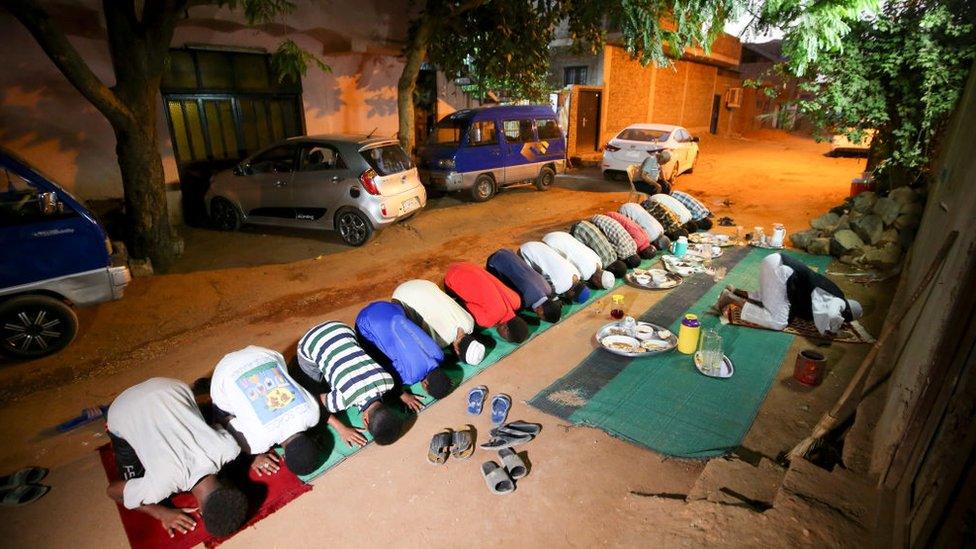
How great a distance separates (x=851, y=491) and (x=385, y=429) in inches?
109

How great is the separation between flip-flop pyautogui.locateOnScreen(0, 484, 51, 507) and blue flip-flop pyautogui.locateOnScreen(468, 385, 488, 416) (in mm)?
2922

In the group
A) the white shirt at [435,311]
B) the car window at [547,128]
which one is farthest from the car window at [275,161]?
the car window at [547,128]

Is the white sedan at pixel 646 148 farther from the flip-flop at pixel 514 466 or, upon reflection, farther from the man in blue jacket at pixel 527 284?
the flip-flop at pixel 514 466

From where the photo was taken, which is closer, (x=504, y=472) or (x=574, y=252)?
(x=504, y=472)

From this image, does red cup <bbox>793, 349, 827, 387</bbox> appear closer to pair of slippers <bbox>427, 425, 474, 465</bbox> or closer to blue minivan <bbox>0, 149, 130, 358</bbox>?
pair of slippers <bbox>427, 425, 474, 465</bbox>

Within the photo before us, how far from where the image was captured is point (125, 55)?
634 cm

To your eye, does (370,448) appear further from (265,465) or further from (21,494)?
(21,494)

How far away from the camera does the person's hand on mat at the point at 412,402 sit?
385cm

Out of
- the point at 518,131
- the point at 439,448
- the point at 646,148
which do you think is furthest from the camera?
the point at 646,148

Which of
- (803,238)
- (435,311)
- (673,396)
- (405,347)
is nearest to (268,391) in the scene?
(405,347)

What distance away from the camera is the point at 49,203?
4.64 m

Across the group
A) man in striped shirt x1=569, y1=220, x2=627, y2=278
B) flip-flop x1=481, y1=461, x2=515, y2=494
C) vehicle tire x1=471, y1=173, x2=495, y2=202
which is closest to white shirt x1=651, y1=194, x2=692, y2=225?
man in striped shirt x1=569, y1=220, x2=627, y2=278

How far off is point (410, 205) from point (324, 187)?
1445 millimetres

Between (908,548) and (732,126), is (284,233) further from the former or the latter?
(732,126)
